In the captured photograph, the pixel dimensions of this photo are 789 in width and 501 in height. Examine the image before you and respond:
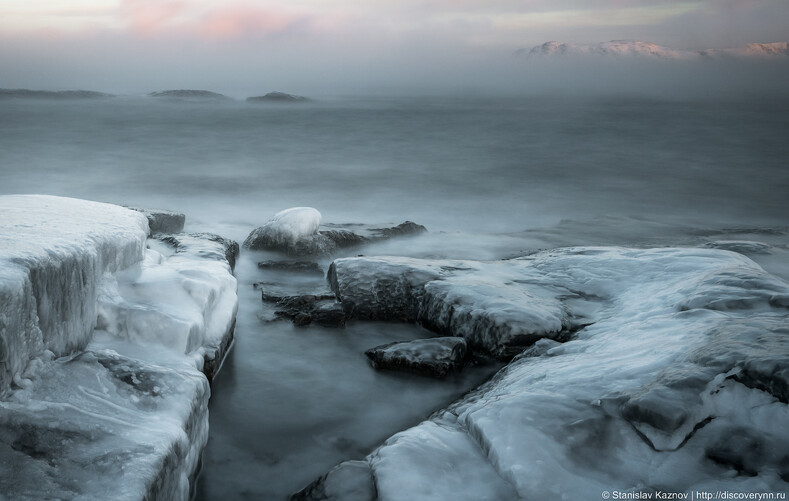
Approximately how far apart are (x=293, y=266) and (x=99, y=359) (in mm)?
3624

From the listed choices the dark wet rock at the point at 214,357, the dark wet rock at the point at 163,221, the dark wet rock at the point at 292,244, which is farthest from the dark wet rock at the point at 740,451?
the dark wet rock at the point at 163,221

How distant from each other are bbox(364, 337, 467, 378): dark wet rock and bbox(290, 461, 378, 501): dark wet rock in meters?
1.32

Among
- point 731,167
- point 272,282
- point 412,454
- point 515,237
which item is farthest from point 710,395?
point 731,167

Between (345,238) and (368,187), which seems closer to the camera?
(345,238)

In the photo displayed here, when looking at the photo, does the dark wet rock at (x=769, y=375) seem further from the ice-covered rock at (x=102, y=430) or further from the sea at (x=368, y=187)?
the ice-covered rock at (x=102, y=430)

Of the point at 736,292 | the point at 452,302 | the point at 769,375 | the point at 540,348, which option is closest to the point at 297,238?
the point at 452,302

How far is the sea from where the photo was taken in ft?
12.2

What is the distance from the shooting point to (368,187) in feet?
44.9

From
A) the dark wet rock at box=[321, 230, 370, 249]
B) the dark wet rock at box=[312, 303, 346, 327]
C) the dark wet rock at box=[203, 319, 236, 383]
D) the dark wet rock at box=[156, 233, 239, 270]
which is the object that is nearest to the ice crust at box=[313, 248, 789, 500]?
the dark wet rock at box=[312, 303, 346, 327]

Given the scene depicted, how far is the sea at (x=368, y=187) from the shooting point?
3.71 metres

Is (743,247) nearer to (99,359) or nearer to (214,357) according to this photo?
(214,357)

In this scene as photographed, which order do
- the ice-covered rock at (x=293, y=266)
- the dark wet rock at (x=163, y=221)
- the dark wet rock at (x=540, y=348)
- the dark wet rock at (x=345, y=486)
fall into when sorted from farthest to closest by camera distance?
the dark wet rock at (x=163, y=221) < the ice-covered rock at (x=293, y=266) < the dark wet rock at (x=540, y=348) < the dark wet rock at (x=345, y=486)

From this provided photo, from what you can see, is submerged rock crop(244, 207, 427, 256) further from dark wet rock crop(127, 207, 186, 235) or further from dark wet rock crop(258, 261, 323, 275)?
dark wet rock crop(127, 207, 186, 235)

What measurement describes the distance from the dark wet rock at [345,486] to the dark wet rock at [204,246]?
8.67ft
